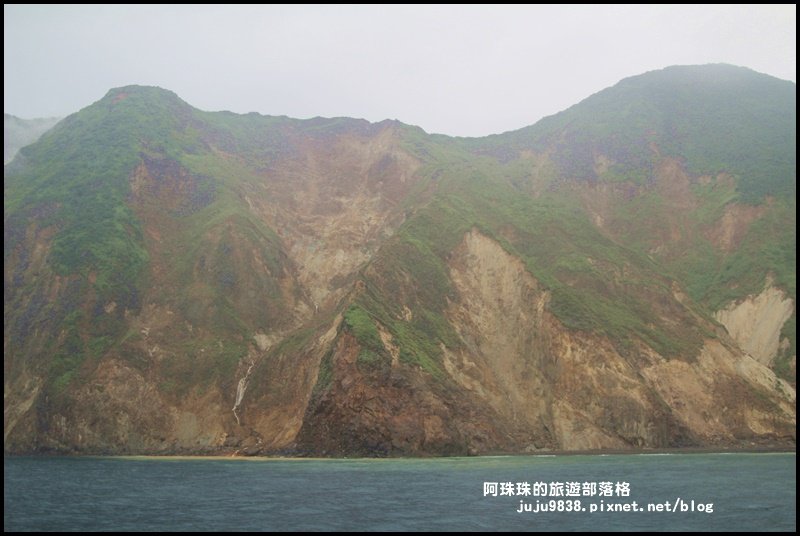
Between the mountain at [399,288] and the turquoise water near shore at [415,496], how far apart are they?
58.7ft

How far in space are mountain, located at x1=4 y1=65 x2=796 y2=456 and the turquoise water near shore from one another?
58.7ft

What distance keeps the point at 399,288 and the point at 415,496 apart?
52.6 metres

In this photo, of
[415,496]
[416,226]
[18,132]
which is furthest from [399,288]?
[18,132]

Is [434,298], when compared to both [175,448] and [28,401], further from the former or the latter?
[28,401]

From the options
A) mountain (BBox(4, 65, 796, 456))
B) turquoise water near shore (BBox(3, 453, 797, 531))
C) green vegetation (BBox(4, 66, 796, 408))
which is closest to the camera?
turquoise water near shore (BBox(3, 453, 797, 531))

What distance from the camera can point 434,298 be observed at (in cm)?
9131

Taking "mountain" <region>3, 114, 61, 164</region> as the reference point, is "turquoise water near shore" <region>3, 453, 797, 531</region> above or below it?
below

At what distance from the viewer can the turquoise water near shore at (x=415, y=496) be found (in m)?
29.6

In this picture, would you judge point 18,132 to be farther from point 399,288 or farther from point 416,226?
point 399,288

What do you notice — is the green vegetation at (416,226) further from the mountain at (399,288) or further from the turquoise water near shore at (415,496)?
the turquoise water near shore at (415,496)

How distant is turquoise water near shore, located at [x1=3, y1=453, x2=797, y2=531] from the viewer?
29.6m

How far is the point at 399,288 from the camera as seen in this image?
293ft

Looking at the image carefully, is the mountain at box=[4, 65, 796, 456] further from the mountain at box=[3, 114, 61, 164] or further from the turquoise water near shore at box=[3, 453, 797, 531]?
the mountain at box=[3, 114, 61, 164]

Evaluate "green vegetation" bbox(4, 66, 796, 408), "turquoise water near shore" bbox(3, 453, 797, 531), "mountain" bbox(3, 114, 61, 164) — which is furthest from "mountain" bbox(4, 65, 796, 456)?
"mountain" bbox(3, 114, 61, 164)
